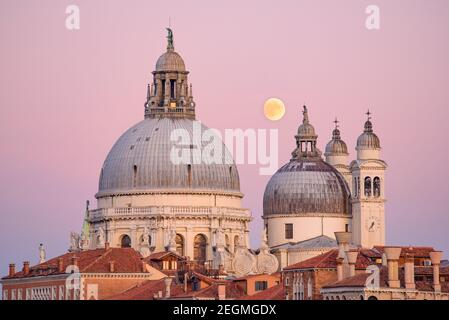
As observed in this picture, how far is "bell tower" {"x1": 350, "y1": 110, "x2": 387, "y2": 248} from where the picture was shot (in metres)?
156

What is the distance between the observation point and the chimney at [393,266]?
116m

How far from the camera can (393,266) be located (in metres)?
117

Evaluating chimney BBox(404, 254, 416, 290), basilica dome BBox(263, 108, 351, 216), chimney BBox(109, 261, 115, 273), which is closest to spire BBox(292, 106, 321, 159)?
basilica dome BBox(263, 108, 351, 216)

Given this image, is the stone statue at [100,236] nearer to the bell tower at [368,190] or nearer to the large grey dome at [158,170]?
the large grey dome at [158,170]

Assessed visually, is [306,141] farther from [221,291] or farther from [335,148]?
[221,291]

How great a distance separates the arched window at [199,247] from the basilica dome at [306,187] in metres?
4.03

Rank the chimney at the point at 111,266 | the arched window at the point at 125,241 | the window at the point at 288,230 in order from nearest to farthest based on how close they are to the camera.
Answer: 1. the chimney at the point at 111,266
2. the window at the point at 288,230
3. the arched window at the point at 125,241

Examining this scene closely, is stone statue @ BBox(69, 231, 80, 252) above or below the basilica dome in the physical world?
below

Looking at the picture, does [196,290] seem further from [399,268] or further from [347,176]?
[347,176]

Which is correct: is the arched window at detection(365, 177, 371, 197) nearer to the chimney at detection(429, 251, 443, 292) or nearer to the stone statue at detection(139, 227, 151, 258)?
the stone statue at detection(139, 227, 151, 258)

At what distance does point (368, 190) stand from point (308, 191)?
5.49m

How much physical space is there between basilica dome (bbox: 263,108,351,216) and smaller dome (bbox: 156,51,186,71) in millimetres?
7809

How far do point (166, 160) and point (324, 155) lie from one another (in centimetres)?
1071

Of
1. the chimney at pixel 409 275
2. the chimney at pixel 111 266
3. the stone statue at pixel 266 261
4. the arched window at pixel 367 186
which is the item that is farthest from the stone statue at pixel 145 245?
the chimney at pixel 409 275
